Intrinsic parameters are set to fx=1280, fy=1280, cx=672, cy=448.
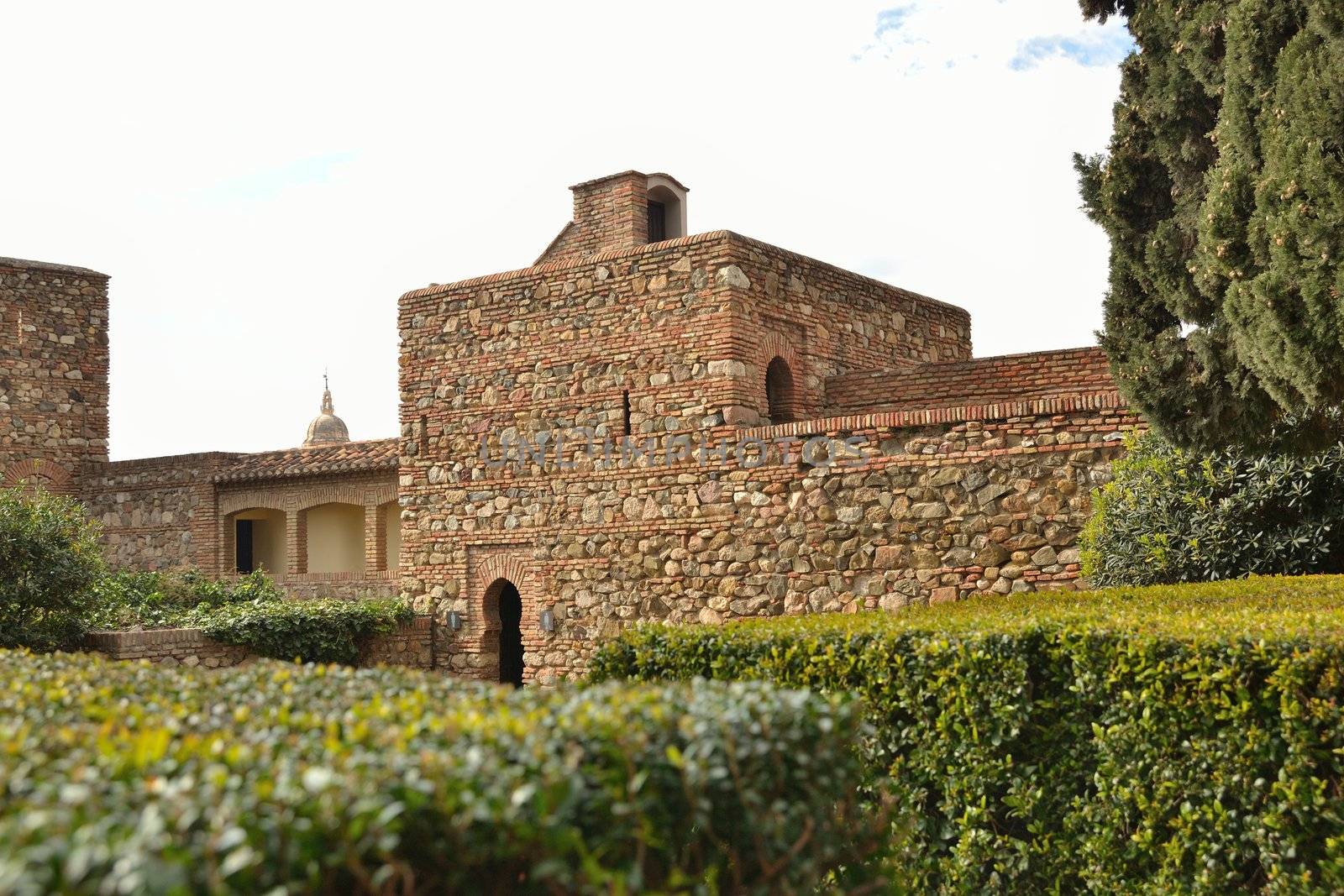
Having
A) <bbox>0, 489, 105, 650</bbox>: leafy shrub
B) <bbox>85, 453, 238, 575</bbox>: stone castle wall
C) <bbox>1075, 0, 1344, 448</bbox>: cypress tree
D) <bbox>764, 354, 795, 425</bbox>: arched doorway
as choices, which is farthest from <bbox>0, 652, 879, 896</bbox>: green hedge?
<bbox>85, 453, 238, 575</bbox>: stone castle wall

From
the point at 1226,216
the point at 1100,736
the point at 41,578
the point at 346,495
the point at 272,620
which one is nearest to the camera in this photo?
the point at 1100,736

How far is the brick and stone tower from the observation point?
2178cm

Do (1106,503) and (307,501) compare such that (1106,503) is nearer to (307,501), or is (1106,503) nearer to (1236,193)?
(1236,193)

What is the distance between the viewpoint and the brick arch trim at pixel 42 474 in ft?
71.3

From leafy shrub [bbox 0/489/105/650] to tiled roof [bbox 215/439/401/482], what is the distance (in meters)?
6.89

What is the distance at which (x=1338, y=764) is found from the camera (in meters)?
5.14

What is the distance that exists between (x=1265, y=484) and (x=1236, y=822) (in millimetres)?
5277

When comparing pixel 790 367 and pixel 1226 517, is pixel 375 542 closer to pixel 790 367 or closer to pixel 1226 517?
pixel 790 367

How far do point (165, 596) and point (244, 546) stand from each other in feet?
20.6

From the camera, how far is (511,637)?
16281mm

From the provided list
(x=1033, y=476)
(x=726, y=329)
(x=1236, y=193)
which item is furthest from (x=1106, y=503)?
(x=726, y=329)

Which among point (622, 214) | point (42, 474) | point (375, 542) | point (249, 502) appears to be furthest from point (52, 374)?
point (622, 214)

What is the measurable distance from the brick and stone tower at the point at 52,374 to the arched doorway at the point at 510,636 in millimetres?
10403

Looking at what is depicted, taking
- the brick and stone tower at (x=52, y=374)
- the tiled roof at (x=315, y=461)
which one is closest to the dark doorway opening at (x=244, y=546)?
the tiled roof at (x=315, y=461)
